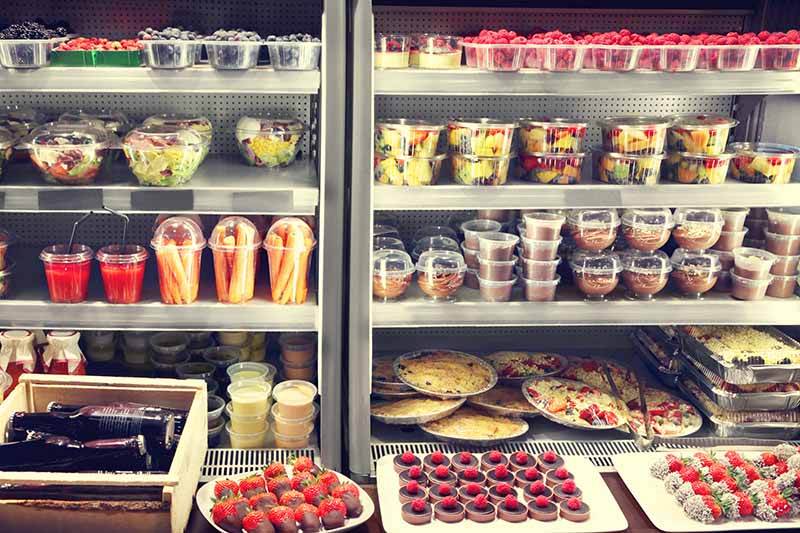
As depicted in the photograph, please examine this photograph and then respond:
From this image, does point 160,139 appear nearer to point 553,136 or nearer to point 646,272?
point 553,136

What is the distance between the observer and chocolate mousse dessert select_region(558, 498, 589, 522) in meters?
2.72

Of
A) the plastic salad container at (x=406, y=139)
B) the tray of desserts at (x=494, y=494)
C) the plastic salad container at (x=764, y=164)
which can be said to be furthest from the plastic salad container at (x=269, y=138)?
the plastic salad container at (x=764, y=164)

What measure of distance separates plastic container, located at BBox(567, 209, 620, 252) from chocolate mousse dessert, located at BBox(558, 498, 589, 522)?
94cm

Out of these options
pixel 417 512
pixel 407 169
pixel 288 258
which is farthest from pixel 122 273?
pixel 417 512

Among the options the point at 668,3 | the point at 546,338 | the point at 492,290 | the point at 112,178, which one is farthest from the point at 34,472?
the point at 668,3

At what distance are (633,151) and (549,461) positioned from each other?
112cm

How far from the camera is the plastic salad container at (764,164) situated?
308 centimetres

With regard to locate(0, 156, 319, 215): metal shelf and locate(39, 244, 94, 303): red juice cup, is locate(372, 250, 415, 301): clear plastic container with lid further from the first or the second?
locate(39, 244, 94, 303): red juice cup

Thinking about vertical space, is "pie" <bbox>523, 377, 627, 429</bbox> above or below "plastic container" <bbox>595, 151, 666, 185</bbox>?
below

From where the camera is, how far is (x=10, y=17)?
10.9 ft

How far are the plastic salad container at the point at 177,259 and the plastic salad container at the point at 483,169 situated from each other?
3.12 ft

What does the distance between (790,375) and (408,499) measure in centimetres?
153

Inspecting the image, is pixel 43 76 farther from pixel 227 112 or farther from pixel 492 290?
pixel 492 290

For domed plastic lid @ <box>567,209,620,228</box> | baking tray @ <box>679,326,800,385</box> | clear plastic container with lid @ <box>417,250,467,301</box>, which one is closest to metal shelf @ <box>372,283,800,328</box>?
clear plastic container with lid @ <box>417,250,467,301</box>
